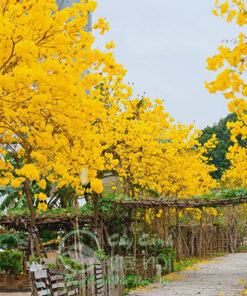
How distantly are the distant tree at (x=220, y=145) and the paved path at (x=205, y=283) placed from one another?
2680 cm

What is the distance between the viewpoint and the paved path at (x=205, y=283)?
46.7ft

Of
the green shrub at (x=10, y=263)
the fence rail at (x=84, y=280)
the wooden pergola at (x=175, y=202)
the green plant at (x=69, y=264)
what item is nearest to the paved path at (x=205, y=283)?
the fence rail at (x=84, y=280)

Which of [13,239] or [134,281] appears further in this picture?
[13,239]

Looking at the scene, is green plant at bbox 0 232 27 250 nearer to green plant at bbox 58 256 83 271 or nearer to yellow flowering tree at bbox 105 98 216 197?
yellow flowering tree at bbox 105 98 216 197

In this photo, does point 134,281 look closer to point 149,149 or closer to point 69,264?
point 149,149

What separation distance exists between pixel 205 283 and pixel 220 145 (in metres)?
34.7

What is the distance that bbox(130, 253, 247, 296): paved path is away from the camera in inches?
560

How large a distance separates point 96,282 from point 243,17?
258 inches

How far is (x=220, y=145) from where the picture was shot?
5059 centimetres

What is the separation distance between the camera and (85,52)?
247 inches

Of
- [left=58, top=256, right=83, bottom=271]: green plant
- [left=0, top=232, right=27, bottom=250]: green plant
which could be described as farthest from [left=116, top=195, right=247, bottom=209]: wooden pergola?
[left=58, top=256, right=83, bottom=271]: green plant

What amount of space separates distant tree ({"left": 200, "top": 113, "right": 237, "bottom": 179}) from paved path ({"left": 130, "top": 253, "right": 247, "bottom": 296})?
2680 cm

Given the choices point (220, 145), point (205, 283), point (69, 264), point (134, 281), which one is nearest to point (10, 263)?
point (134, 281)

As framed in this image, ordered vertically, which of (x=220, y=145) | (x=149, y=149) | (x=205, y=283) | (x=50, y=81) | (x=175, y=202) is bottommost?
(x=205, y=283)
